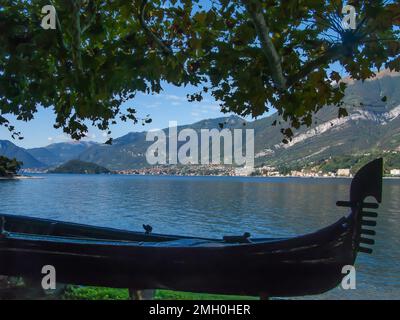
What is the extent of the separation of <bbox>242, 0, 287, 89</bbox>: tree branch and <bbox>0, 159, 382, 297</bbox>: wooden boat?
3.09 m

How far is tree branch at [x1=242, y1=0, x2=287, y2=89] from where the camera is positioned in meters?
4.93

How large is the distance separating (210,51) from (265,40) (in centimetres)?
110

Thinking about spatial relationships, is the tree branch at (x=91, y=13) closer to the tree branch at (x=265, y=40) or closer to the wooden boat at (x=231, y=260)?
the tree branch at (x=265, y=40)

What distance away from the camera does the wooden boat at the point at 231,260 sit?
26.9 ft

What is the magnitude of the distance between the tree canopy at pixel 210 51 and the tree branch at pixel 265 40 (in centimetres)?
1

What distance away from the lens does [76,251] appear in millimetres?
9352

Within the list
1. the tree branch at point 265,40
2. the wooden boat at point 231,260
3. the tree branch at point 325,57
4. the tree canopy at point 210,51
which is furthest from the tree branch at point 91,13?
the wooden boat at point 231,260

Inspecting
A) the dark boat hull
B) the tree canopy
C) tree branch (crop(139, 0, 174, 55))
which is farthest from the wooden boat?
tree branch (crop(139, 0, 174, 55))

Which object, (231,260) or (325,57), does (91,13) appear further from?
(231,260)

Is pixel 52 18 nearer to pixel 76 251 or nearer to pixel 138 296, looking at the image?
pixel 76 251

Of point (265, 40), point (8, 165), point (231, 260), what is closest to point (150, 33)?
point (265, 40)

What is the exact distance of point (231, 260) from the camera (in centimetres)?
849

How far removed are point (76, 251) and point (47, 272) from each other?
1167 millimetres

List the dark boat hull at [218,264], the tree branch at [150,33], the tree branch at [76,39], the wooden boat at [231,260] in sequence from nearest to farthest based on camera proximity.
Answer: the tree branch at [76,39]
the tree branch at [150,33]
the wooden boat at [231,260]
the dark boat hull at [218,264]
